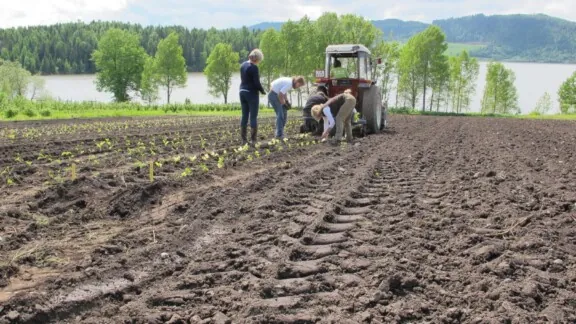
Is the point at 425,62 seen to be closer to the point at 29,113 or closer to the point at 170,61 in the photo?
the point at 170,61

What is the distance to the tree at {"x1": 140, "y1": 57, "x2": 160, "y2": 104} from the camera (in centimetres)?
6494

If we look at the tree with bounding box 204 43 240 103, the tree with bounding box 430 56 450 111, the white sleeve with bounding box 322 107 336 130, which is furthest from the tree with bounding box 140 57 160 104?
the white sleeve with bounding box 322 107 336 130

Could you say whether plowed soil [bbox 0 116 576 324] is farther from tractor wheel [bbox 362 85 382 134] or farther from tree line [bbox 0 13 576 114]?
tree line [bbox 0 13 576 114]

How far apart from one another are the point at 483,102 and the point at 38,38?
294 ft

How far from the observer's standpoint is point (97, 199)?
6285 millimetres

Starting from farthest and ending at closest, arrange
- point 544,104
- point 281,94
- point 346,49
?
point 544,104 < point 346,49 < point 281,94

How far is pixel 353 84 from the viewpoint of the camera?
45.2 ft

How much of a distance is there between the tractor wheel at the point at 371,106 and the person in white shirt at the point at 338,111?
163 centimetres

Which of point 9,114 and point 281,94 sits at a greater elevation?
point 281,94

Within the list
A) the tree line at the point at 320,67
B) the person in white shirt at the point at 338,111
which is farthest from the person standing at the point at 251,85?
the tree line at the point at 320,67

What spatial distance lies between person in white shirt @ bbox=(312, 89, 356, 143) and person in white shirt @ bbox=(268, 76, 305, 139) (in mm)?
704

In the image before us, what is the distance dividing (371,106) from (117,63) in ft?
201

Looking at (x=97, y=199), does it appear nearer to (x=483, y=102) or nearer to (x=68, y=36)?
(x=483, y=102)

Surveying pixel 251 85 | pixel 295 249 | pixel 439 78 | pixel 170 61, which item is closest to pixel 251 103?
pixel 251 85
